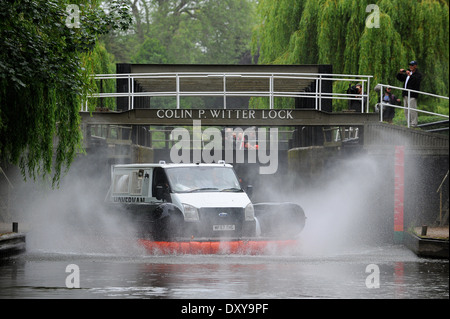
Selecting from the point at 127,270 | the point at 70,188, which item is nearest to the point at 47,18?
the point at 127,270

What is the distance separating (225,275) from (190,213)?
13.8ft

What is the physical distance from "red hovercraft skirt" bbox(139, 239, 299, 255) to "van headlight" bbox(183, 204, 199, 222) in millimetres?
529

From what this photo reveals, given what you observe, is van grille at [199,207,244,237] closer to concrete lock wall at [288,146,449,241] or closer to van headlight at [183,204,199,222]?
van headlight at [183,204,199,222]

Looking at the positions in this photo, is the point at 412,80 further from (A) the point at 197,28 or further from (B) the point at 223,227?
(A) the point at 197,28

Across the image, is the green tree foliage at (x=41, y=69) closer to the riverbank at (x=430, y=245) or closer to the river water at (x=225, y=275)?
the river water at (x=225, y=275)

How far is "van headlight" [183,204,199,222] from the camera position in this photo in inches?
887

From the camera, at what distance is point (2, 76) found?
18.5 metres

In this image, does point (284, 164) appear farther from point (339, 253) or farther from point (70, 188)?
point (339, 253)

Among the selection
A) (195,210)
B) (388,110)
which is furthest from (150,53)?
(195,210)

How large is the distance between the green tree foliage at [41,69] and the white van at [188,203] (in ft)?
8.45

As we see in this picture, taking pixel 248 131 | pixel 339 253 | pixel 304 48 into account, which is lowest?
pixel 339 253

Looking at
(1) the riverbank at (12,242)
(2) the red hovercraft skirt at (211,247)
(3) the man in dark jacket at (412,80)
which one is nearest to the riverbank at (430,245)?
(2) the red hovercraft skirt at (211,247)

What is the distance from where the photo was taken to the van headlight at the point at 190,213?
22.5 m

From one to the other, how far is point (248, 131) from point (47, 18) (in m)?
26.9
